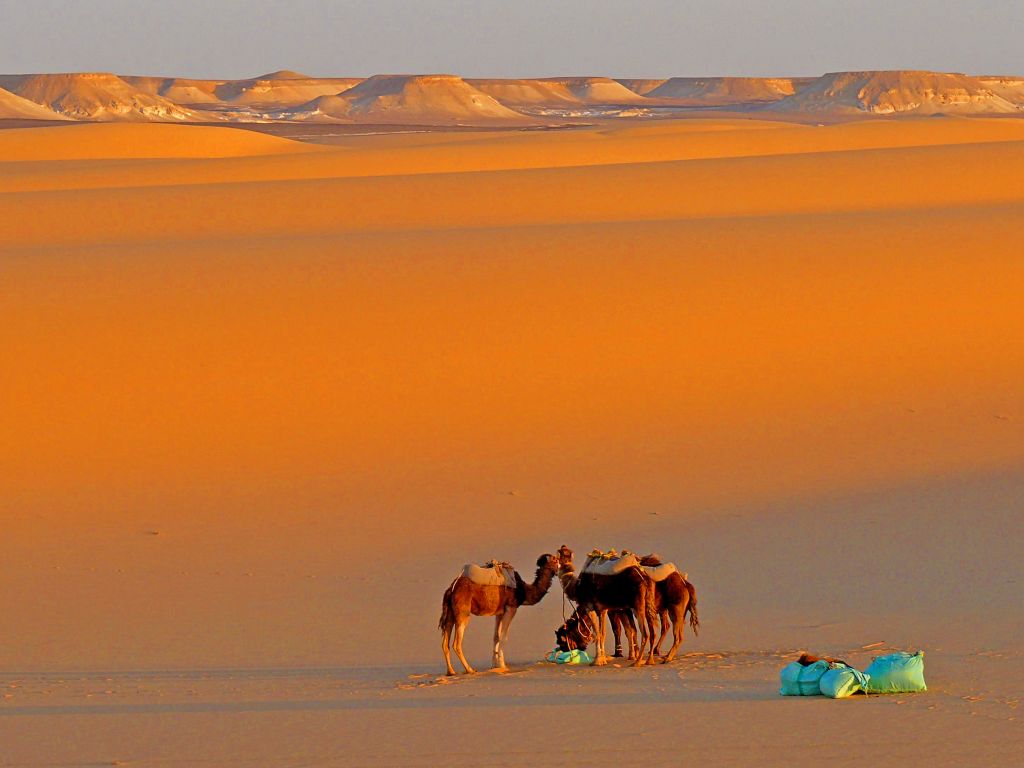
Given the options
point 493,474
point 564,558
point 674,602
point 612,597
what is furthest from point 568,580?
point 493,474

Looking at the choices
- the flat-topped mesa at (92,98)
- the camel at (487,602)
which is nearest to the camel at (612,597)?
the camel at (487,602)

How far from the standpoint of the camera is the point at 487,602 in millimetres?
7648

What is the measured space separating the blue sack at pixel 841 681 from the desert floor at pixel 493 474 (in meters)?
0.05

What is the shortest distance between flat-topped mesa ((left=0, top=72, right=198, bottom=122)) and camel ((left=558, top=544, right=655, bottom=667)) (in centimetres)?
15469

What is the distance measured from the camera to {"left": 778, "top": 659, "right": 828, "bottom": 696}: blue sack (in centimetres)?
684

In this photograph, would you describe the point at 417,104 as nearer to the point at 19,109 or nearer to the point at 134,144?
the point at 19,109

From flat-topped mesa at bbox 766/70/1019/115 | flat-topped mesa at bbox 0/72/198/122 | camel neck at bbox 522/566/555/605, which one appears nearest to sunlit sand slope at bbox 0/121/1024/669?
camel neck at bbox 522/566/555/605

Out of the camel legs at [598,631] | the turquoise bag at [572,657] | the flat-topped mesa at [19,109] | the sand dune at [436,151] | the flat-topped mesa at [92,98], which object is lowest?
the turquoise bag at [572,657]

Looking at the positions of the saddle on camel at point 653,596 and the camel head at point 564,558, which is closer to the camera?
the saddle on camel at point 653,596

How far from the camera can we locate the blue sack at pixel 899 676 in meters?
6.91

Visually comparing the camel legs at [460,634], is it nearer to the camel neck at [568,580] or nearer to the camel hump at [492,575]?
the camel hump at [492,575]

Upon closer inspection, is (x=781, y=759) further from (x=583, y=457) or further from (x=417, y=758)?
(x=583, y=457)

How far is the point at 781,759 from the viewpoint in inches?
237

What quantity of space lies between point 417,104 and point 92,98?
112 feet
